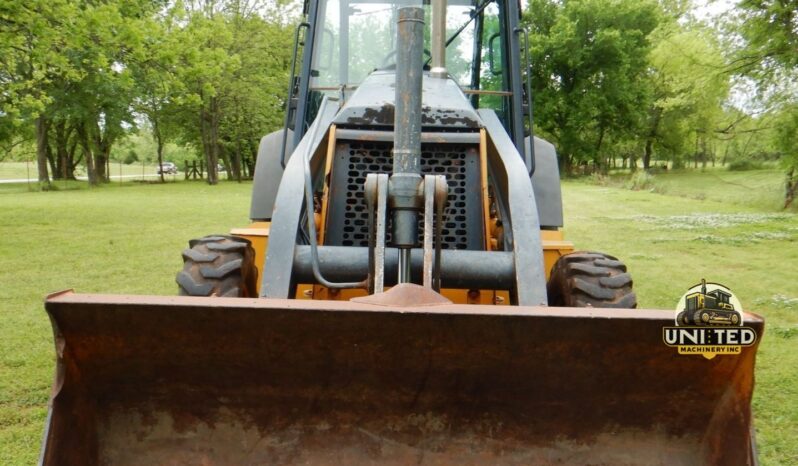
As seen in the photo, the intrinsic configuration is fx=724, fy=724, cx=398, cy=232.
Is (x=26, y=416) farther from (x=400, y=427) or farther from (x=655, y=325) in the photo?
(x=655, y=325)

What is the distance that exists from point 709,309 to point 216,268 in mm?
2131

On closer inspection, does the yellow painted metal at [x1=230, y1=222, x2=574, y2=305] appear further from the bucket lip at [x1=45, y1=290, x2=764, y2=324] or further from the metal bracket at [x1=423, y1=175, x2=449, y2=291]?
the bucket lip at [x1=45, y1=290, x2=764, y2=324]

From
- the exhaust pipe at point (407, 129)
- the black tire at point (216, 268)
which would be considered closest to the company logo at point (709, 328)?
the exhaust pipe at point (407, 129)

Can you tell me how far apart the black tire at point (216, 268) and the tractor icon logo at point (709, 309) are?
196 cm

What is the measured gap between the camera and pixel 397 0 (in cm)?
473

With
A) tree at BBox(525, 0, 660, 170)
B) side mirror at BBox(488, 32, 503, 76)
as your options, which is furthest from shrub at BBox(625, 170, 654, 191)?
side mirror at BBox(488, 32, 503, 76)

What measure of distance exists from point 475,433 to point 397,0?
306 cm

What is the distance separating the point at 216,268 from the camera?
3.40 m

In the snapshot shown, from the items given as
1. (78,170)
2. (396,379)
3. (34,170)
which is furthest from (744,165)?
(34,170)

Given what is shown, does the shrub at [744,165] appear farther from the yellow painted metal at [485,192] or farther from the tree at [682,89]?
the yellow painted metal at [485,192]

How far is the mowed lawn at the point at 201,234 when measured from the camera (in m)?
4.36

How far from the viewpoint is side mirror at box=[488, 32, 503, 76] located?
4875 mm

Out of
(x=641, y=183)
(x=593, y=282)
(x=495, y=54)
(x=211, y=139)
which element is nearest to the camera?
(x=593, y=282)

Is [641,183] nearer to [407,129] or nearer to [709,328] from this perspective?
[407,129]
